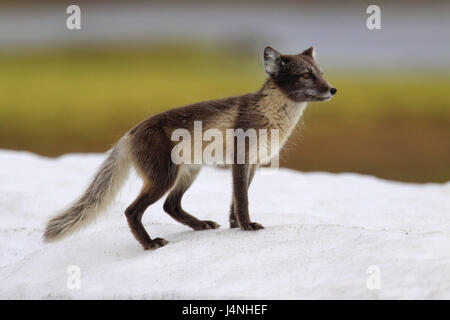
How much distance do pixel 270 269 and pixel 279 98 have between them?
1299mm

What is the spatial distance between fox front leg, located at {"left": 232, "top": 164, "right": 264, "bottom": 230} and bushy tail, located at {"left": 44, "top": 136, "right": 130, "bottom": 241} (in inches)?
32.9

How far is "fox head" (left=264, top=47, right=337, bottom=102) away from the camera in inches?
153

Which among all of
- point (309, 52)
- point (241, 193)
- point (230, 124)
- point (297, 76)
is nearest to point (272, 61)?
point (297, 76)

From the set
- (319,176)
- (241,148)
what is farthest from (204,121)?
(319,176)

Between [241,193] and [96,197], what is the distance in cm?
108

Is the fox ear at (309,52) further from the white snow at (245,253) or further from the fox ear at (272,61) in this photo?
the white snow at (245,253)

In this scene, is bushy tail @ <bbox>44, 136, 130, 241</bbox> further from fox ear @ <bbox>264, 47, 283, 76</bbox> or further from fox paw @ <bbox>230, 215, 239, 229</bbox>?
fox ear @ <bbox>264, 47, 283, 76</bbox>

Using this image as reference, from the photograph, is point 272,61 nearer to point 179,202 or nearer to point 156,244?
point 179,202

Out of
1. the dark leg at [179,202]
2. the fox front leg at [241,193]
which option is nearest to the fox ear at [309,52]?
the fox front leg at [241,193]

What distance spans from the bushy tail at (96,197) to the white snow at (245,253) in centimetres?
10

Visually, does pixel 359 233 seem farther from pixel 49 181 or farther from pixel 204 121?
pixel 49 181

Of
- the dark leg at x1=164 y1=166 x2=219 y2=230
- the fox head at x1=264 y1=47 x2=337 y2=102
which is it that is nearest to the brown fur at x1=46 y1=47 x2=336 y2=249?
the fox head at x1=264 y1=47 x2=337 y2=102

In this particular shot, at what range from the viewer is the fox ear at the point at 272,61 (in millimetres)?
3969
